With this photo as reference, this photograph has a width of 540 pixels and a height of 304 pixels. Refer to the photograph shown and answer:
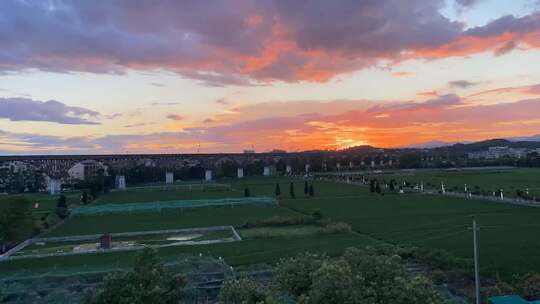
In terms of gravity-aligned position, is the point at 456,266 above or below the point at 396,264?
below

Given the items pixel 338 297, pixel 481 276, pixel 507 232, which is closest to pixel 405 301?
pixel 338 297

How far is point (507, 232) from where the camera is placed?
2208 cm

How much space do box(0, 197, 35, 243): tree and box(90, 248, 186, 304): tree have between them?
50.3ft

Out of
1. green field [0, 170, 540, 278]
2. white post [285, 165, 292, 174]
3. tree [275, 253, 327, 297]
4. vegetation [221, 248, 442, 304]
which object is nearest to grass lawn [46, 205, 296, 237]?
green field [0, 170, 540, 278]

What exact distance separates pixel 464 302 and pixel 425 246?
7.67 meters

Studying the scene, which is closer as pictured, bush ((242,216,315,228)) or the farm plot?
the farm plot

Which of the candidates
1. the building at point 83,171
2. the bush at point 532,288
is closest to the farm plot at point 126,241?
the bush at point 532,288

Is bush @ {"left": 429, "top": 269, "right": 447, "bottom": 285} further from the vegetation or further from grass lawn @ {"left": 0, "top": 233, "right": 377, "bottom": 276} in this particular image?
the vegetation

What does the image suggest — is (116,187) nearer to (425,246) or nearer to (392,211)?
(392,211)

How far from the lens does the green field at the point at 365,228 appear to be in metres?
18.4

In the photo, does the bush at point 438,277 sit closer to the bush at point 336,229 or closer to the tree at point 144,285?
the tree at point 144,285

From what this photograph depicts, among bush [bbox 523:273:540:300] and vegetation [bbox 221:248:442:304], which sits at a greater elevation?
vegetation [bbox 221:248:442:304]

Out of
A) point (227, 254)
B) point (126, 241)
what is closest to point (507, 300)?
point (227, 254)

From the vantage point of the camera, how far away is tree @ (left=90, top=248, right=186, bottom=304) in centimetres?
949
